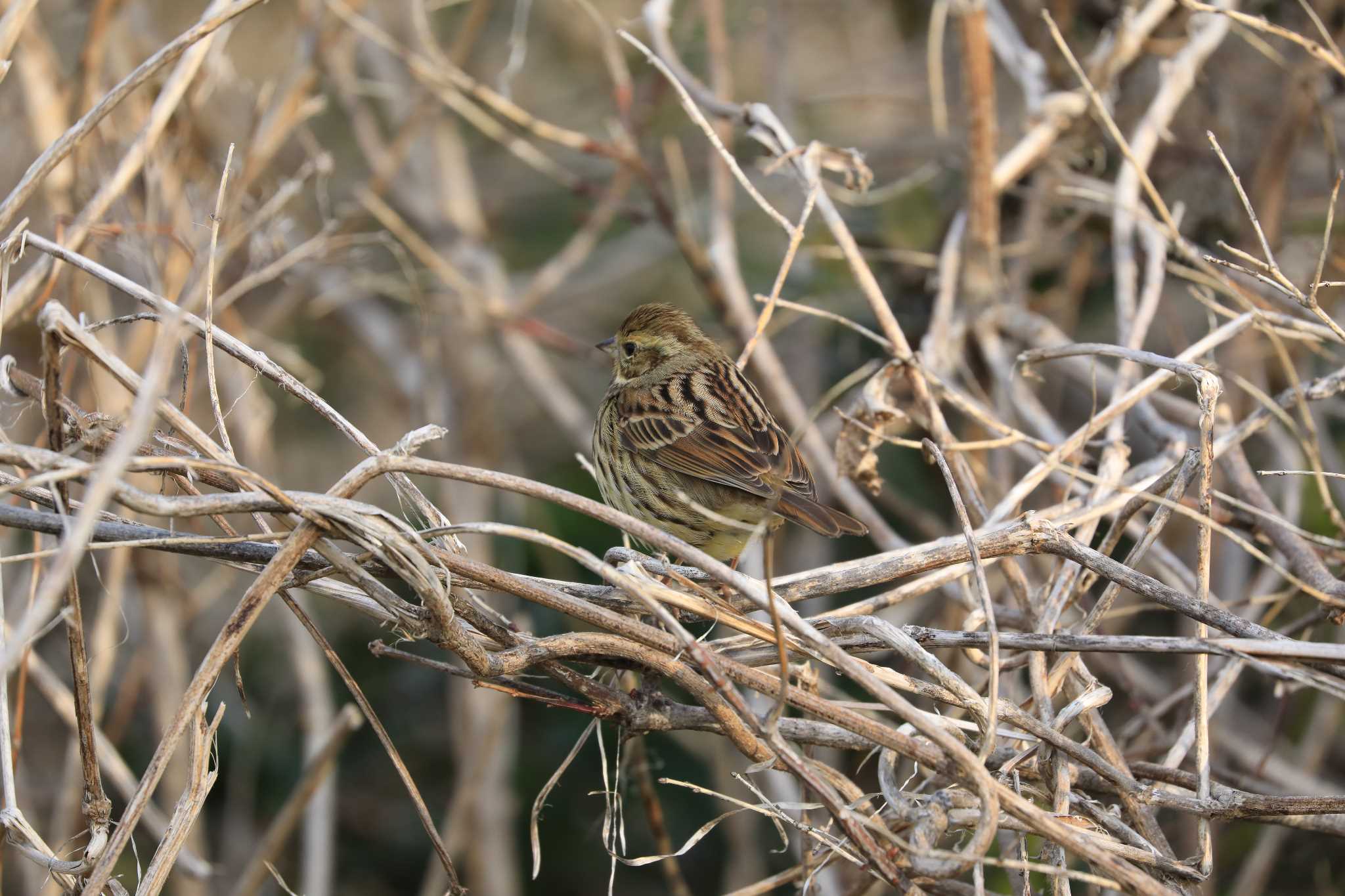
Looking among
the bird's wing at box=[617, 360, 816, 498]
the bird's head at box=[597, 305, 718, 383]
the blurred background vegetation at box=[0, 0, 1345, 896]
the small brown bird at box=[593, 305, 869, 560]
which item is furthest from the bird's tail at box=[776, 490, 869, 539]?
the bird's head at box=[597, 305, 718, 383]

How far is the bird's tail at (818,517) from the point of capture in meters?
2.87

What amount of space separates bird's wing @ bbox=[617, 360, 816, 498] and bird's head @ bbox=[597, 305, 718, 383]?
9 centimetres

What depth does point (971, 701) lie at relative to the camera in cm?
183

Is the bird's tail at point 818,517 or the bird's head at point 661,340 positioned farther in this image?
the bird's head at point 661,340

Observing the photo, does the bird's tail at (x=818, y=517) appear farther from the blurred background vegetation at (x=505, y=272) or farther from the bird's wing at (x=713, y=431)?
the blurred background vegetation at (x=505, y=272)

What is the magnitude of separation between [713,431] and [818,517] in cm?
75

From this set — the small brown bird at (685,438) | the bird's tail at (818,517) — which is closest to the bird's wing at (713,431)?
the small brown bird at (685,438)

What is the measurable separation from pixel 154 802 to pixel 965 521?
3866mm

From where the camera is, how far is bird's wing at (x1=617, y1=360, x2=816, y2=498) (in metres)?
3.37

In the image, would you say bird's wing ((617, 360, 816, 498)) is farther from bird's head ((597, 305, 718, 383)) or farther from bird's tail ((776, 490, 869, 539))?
bird's tail ((776, 490, 869, 539))

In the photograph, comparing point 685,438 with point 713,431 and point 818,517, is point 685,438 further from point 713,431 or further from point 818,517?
point 818,517

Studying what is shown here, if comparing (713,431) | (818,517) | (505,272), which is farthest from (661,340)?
(505,272)

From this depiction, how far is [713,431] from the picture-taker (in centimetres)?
357

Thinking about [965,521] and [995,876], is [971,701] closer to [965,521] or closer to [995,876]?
[965,521]
